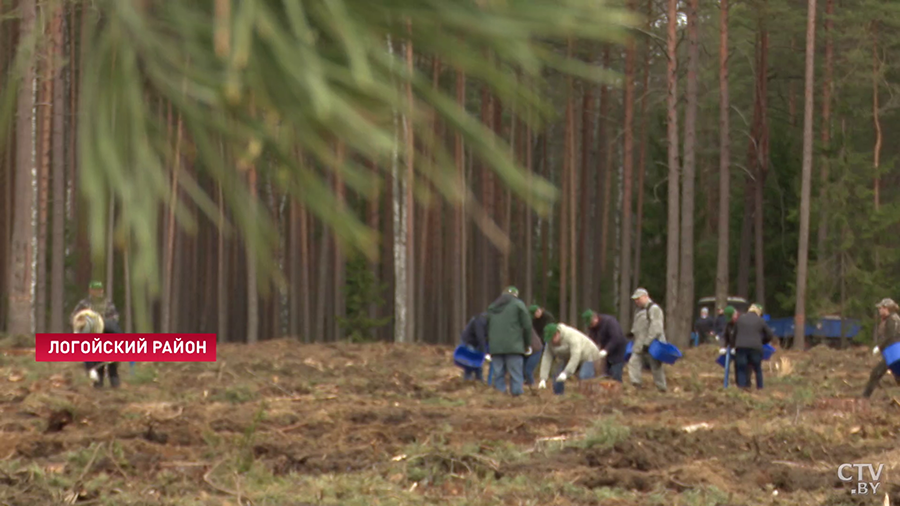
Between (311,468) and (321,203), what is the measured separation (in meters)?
9.04

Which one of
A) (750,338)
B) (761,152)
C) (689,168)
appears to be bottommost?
(750,338)

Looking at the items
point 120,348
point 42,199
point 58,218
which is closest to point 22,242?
point 120,348

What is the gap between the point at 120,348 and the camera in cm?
1755

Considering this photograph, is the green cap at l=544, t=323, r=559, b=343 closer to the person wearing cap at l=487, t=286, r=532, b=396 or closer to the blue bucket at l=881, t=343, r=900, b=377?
the person wearing cap at l=487, t=286, r=532, b=396

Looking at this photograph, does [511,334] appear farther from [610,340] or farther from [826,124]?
[826,124]

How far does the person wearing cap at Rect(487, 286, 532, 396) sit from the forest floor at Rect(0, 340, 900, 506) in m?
0.37

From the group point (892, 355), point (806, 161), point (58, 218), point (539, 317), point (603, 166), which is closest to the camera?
point (892, 355)

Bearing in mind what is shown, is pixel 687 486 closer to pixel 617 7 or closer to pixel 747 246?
pixel 617 7

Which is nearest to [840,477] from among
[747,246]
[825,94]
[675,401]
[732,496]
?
[732,496]

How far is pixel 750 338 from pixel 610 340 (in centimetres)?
183

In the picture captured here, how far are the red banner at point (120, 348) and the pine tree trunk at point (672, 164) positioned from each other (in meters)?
11.7

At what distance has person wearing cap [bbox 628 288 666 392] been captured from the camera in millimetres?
18625

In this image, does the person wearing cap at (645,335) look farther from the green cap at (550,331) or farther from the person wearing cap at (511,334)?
the person wearing cap at (511,334)

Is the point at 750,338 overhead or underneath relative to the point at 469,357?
overhead
